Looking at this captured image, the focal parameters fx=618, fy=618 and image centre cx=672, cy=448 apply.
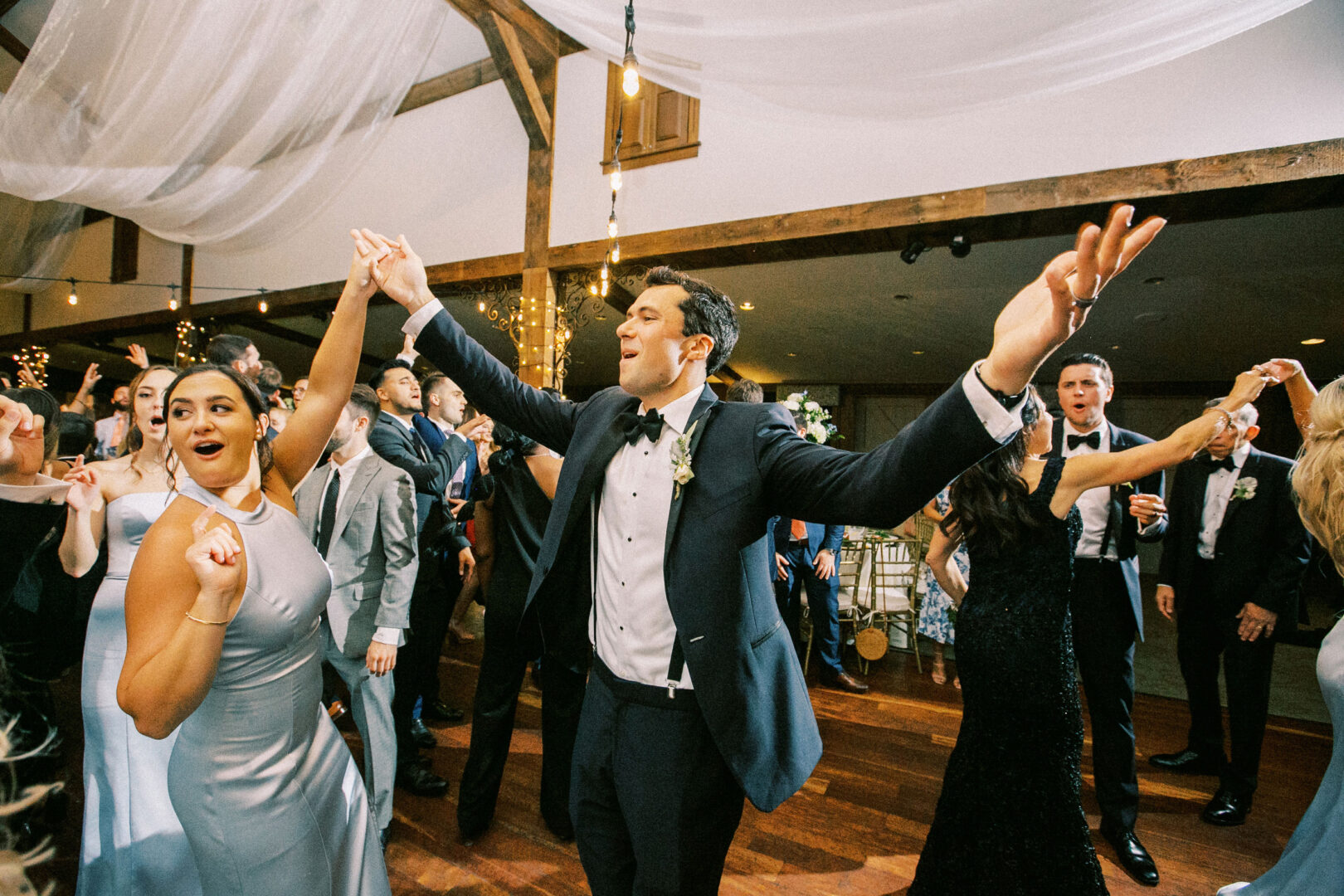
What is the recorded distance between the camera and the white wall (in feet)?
10.7

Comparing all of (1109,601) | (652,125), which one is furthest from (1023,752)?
(652,125)

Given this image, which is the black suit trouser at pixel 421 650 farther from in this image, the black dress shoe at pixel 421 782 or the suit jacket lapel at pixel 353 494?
the suit jacket lapel at pixel 353 494

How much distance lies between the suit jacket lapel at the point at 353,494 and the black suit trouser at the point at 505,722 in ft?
2.04

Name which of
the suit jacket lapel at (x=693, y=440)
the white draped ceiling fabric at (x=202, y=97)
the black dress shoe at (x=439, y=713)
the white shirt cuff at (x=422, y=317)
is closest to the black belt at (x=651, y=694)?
the suit jacket lapel at (x=693, y=440)

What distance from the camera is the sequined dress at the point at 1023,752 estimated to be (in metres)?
1.80

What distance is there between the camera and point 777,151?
178 inches

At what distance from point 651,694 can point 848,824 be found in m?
1.84

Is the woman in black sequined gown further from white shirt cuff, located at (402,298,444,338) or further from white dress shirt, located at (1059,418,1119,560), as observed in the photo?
white shirt cuff, located at (402,298,444,338)

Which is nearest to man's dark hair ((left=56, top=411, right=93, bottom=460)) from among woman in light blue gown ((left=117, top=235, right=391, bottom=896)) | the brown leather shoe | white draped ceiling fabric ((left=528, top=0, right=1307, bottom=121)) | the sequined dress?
woman in light blue gown ((left=117, top=235, right=391, bottom=896))

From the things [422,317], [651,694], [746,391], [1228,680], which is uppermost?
[746,391]

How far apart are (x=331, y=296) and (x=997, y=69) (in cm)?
666

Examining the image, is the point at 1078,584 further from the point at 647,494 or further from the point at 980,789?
the point at 647,494

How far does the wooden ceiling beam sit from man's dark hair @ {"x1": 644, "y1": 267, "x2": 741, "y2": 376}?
429 centimetres

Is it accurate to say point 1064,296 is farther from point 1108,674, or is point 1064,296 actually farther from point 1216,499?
point 1216,499
